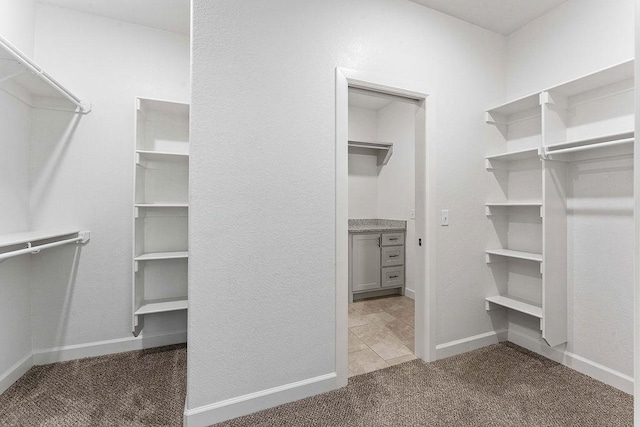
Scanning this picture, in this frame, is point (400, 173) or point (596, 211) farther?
point (400, 173)

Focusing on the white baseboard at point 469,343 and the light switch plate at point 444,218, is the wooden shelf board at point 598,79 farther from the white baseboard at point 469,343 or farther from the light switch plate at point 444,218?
the white baseboard at point 469,343

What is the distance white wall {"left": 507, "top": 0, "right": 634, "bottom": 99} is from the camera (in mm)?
1823

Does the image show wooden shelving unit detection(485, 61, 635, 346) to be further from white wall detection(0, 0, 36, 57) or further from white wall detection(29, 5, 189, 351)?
white wall detection(0, 0, 36, 57)

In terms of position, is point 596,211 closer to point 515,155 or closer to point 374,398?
point 515,155

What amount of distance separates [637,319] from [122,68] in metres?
3.21

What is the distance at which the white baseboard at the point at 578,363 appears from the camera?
1.78m

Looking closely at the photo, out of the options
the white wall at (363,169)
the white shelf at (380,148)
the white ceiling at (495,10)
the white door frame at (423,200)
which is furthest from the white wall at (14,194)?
the white wall at (363,169)

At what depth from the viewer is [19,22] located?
5.94 feet

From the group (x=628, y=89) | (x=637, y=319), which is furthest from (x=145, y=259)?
(x=628, y=89)

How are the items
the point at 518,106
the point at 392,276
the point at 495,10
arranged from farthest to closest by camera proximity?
the point at 392,276, the point at 518,106, the point at 495,10

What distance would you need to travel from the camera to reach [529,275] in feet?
7.68

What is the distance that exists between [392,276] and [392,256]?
0.28m

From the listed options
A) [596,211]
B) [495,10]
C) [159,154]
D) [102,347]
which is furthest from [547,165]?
[102,347]

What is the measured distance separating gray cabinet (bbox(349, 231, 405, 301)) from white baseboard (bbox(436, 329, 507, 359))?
1.50 metres
